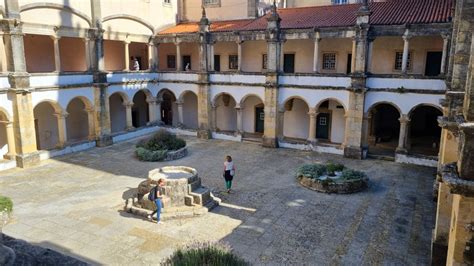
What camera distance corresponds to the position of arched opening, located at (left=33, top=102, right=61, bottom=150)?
25.0 meters

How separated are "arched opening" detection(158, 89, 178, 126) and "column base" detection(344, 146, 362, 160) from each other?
1671 cm

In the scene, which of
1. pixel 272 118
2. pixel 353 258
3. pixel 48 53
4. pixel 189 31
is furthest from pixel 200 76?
pixel 353 258

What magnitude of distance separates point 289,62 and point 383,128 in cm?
919

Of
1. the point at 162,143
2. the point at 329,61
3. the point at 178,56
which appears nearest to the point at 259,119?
the point at 329,61

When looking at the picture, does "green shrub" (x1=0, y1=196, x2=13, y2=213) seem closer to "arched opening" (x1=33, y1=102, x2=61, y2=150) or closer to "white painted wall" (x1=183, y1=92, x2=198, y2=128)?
"arched opening" (x1=33, y1=102, x2=61, y2=150)

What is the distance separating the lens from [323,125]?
89.8 ft

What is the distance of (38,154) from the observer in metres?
20.7

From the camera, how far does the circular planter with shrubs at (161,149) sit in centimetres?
2130

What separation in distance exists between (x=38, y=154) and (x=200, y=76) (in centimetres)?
1234

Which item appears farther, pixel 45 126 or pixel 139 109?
pixel 139 109

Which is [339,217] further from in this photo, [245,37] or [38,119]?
[38,119]

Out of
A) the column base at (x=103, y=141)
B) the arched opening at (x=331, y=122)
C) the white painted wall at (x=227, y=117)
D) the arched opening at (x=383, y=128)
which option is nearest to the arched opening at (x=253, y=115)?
the white painted wall at (x=227, y=117)

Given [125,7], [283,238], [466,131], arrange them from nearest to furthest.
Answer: [466,131] → [283,238] → [125,7]

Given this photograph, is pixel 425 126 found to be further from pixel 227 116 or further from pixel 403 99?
pixel 227 116
